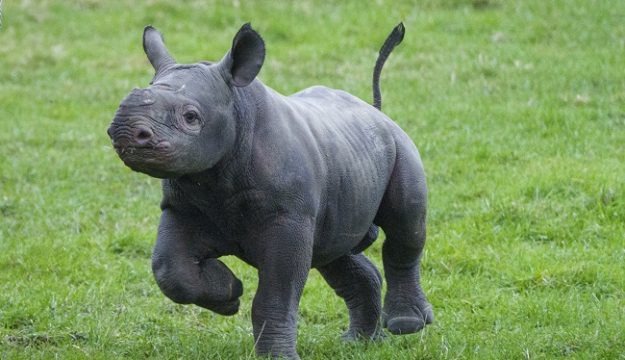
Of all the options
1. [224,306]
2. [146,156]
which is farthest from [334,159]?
[146,156]

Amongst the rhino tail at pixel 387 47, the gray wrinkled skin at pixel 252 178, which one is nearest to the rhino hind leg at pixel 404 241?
the gray wrinkled skin at pixel 252 178

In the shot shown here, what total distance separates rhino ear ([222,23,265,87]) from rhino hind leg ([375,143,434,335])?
4.52 ft

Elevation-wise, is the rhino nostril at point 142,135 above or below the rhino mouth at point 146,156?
above

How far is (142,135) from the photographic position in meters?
5.41

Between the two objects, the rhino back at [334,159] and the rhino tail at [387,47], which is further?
the rhino tail at [387,47]

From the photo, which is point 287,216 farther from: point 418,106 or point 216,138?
point 418,106

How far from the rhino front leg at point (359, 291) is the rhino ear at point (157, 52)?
1758mm

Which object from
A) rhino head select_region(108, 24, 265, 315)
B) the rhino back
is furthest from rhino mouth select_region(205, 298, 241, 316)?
the rhino back

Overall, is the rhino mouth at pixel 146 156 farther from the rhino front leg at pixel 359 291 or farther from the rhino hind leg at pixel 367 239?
the rhino front leg at pixel 359 291

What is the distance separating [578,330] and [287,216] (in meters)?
2.14

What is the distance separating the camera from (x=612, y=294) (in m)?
8.25

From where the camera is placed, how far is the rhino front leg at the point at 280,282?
604 centimetres

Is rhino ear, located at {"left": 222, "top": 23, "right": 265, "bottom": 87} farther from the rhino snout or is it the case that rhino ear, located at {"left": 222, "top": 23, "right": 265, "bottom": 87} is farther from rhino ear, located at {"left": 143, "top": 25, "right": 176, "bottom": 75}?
the rhino snout

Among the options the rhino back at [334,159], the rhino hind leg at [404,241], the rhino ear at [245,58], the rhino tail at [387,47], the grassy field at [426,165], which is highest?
the rhino ear at [245,58]
